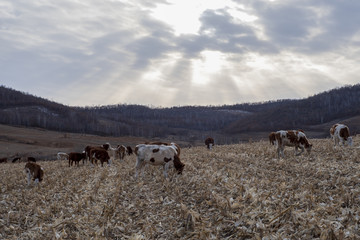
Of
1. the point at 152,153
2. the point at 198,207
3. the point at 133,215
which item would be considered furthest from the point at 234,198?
the point at 152,153

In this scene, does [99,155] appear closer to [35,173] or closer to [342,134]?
[35,173]

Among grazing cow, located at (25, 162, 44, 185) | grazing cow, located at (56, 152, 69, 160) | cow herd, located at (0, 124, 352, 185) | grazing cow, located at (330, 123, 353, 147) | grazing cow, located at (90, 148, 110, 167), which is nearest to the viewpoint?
cow herd, located at (0, 124, 352, 185)

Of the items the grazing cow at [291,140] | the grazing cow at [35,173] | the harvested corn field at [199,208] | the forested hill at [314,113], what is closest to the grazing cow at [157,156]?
the harvested corn field at [199,208]

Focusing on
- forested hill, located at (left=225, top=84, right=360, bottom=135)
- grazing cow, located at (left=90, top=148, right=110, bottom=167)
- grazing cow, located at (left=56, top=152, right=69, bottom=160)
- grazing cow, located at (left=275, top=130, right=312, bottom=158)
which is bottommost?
grazing cow, located at (left=56, top=152, right=69, bottom=160)

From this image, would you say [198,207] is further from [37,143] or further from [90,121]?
[90,121]

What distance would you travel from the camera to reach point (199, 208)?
371 inches

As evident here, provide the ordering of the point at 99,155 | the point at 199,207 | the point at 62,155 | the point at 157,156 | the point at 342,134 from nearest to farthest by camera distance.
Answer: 1. the point at 199,207
2. the point at 157,156
3. the point at 342,134
4. the point at 99,155
5. the point at 62,155

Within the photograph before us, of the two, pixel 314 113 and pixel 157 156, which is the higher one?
pixel 314 113

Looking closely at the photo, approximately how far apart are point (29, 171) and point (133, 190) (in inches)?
331

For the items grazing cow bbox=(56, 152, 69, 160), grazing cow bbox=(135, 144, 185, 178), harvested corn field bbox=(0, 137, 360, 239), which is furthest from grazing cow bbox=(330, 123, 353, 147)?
grazing cow bbox=(56, 152, 69, 160)

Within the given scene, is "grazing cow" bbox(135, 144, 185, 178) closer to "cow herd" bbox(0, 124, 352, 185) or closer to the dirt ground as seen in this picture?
"cow herd" bbox(0, 124, 352, 185)

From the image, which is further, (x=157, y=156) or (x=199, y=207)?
(x=157, y=156)

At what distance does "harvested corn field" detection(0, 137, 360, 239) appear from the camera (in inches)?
293

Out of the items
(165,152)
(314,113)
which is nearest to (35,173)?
(165,152)
